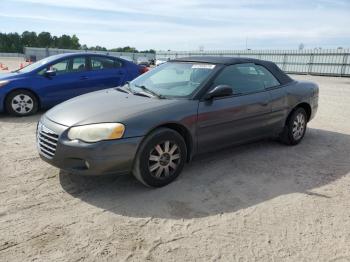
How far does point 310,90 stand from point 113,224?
436 centimetres

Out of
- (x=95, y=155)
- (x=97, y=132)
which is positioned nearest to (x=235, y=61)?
(x=97, y=132)

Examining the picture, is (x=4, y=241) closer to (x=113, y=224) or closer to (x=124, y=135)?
(x=113, y=224)

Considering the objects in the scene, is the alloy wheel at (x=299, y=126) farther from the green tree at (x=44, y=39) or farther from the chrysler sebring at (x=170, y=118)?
the green tree at (x=44, y=39)

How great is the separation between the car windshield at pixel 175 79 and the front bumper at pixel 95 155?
1.09 meters

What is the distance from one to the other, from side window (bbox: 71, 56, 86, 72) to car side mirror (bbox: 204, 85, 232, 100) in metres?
4.74

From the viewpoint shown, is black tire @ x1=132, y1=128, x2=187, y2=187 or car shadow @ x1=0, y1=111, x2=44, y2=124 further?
car shadow @ x1=0, y1=111, x2=44, y2=124

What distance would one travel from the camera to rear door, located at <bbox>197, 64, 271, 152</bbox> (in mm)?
4367

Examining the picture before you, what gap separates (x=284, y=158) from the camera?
514cm

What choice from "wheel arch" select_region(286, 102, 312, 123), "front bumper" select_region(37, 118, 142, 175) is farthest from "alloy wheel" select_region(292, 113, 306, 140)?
"front bumper" select_region(37, 118, 142, 175)

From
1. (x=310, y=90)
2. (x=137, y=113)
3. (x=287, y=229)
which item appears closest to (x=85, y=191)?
(x=137, y=113)

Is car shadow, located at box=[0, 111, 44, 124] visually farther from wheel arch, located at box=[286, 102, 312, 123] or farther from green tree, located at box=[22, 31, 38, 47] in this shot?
green tree, located at box=[22, 31, 38, 47]

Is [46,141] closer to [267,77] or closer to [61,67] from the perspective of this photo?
[267,77]

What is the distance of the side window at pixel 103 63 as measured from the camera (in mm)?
8406

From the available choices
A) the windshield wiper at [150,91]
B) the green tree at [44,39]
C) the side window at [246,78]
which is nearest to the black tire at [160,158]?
the windshield wiper at [150,91]
